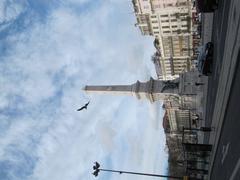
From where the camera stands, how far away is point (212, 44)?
35.8 meters

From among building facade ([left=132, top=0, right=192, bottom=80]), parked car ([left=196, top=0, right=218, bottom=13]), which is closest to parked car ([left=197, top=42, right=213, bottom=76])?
parked car ([left=196, top=0, right=218, bottom=13])

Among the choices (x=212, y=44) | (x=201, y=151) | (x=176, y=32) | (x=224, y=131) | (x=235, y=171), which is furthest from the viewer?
(x=176, y=32)

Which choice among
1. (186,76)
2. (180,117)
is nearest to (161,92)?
(186,76)

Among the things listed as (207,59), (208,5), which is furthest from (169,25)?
(208,5)

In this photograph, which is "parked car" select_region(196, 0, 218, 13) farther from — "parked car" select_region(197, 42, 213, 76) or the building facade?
the building facade

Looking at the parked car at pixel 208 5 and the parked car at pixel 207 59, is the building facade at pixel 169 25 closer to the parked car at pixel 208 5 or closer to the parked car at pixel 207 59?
the parked car at pixel 207 59

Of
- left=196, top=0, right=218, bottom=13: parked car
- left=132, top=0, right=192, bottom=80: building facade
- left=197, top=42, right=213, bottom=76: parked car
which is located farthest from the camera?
left=132, top=0, right=192, bottom=80: building facade

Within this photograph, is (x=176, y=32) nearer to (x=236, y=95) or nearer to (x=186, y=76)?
(x=186, y=76)

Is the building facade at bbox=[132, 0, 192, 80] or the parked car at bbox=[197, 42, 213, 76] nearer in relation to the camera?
the parked car at bbox=[197, 42, 213, 76]

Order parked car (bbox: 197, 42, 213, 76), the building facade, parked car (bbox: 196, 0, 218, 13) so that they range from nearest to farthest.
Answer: parked car (bbox: 196, 0, 218, 13)
parked car (bbox: 197, 42, 213, 76)
the building facade

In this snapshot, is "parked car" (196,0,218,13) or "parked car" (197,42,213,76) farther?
"parked car" (197,42,213,76)

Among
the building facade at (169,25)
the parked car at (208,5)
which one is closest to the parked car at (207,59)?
the parked car at (208,5)

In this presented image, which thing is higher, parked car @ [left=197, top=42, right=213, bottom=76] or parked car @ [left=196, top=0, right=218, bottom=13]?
parked car @ [left=196, top=0, right=218, bottom=13]

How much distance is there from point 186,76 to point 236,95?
4298 centimetres
